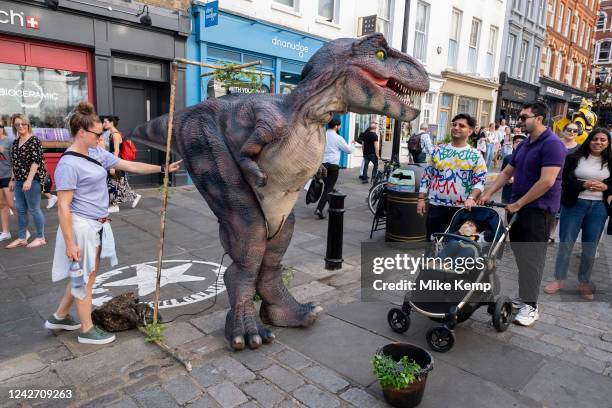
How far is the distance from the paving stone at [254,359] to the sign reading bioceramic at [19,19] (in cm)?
795

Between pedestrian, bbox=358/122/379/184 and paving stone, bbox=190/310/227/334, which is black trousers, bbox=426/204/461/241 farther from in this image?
pedestrian, bbox=358/122/379/184

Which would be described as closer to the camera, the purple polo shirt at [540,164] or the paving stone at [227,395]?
the paving stone at [227,395]

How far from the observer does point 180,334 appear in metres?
3.52

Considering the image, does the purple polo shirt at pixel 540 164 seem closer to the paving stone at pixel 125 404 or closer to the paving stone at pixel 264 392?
the paving stone at pixel 264 392

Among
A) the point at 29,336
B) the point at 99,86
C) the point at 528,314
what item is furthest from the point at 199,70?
the point at 528,314

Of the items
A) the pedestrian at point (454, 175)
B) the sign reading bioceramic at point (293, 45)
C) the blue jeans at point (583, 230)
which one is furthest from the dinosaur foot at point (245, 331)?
the sign reading bioceramic at point (293, 45)

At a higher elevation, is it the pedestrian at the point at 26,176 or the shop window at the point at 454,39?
the shop window at the point at 454,39

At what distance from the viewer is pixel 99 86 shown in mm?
9133

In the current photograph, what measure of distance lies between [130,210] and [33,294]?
4005mm

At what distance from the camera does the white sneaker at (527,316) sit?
393 centimetres

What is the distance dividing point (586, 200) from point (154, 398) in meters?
4.58

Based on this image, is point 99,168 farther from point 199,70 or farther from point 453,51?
point 453,51

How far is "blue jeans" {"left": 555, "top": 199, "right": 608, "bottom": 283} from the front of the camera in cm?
468

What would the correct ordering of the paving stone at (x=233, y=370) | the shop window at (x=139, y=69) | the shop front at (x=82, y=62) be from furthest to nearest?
the shop window at (x=139, y=69) < the shop front at (x=82, y=62) < the paving stone at (x=233, y=370)
